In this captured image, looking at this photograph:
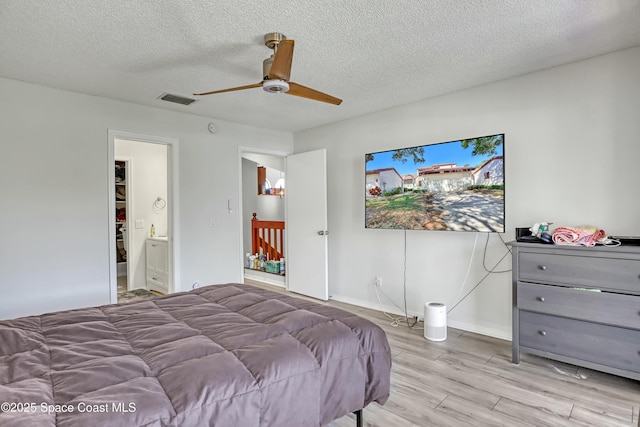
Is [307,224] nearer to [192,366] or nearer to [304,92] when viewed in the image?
[304,92]

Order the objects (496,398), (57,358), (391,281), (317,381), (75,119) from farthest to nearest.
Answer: (391,281) < (75,119) < (496,398) < (317,381) < (57,358)

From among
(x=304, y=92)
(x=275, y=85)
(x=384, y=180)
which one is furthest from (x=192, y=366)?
(x=384, y=180)

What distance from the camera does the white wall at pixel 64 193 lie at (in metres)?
3.06

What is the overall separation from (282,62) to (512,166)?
227cm

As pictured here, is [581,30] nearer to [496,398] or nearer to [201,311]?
[496,398]

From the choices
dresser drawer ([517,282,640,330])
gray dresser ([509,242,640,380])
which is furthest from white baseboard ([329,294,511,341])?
dresser drawer ([517,282,640,330])

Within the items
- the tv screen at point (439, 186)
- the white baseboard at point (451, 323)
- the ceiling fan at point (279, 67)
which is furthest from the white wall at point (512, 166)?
the ceiling fan at point (279, 67)

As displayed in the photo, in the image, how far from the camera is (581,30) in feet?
7.66

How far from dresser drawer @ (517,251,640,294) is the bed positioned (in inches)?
57.6

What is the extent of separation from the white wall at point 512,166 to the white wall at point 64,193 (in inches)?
78.1

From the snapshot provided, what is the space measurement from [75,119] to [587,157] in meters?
4.54

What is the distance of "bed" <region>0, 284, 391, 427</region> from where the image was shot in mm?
1153

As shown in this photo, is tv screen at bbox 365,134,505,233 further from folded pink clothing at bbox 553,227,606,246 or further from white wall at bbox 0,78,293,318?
white wall at bbox 0,78,293,318

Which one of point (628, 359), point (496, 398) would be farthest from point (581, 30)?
point (496, 398)
